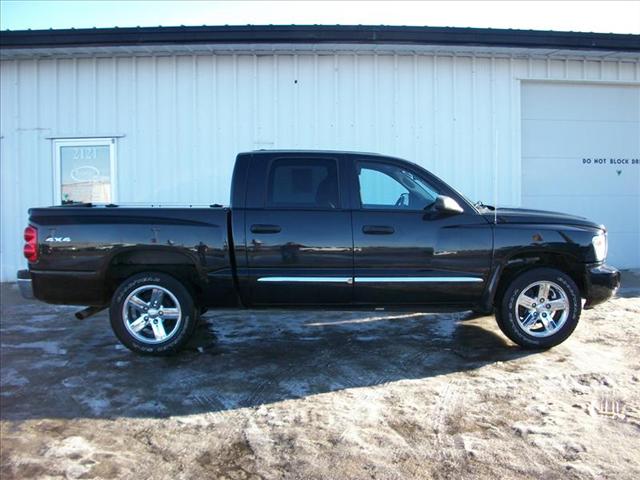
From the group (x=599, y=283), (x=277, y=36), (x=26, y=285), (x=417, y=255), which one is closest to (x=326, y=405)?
(x=417, y=255)

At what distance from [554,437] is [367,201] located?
8.51ft

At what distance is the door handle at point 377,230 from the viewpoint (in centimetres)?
519

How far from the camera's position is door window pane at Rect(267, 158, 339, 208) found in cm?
531

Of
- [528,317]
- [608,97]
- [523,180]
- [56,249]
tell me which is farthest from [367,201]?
[608,97]

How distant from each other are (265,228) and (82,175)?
6.05m

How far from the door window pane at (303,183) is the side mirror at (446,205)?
0.93 metres

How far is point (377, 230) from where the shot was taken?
519 cm

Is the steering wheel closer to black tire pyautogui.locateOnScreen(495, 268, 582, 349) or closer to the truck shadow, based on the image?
black tire pyautogui.locateOnScreen(495, 268, 582, 349)

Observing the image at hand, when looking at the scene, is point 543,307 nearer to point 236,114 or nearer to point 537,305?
point 537,305

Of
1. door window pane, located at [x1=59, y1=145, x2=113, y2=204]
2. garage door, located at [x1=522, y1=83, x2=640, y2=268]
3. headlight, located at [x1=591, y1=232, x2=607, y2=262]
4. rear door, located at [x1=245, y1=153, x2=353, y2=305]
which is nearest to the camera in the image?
rear door, located at [x1=245, y1=153, x2=353, y2=305]

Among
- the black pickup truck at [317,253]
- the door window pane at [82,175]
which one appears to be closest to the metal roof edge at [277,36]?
the door window pane at [82,175]

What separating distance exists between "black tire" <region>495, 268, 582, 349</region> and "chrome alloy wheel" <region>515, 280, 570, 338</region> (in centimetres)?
1

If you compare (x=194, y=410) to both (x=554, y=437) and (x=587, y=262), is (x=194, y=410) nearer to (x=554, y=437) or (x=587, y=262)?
(x=554, y=437)

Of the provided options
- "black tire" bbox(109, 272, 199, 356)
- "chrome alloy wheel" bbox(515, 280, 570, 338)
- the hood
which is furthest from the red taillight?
"chrome alloy wheel" bbox(515, 280, 570, 338)
